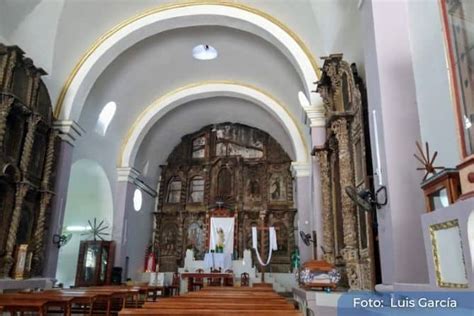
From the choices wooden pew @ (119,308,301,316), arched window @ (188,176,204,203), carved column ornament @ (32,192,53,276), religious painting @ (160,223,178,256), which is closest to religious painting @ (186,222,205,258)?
religious painting @ (160,223,178,256)

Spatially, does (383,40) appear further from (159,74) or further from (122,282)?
(122,282)

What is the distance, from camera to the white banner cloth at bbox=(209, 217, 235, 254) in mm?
14695

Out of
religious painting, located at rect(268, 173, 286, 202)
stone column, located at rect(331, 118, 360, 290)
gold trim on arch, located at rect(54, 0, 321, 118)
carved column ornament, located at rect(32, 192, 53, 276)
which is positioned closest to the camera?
stone column, located at rect(331, 118, 360, 290)

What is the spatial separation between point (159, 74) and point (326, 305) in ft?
30.8

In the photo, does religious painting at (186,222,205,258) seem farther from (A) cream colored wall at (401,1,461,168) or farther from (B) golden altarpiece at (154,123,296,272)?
(A) cream colored wall at (401,1,461,168)

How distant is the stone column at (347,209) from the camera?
5.66 m

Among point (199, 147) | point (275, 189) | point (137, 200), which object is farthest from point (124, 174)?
point (275, 189)

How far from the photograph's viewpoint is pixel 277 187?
15742 mm

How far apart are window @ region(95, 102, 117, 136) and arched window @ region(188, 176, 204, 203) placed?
5485 millimetres

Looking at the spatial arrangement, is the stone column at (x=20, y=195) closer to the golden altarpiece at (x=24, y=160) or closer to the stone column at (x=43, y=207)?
the golden altarpiece at (x=24, y=160)

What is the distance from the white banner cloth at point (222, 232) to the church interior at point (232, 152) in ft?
0.20

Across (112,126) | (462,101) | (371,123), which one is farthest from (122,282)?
(462,101)

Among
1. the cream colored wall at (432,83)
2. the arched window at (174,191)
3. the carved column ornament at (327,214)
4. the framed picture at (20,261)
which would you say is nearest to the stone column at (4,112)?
the framed picture at (20,261)

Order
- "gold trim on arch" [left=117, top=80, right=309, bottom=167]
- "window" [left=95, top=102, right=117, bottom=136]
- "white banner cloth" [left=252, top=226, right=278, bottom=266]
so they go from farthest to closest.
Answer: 1. "white banner cloth" [left=252, top=226, right=278, bottom=266]
2. "gold trim on arch" [left=117, top=80, right=309, bottom=167]
3. "window" [left=95, top=102, right=117, bottom=136]
